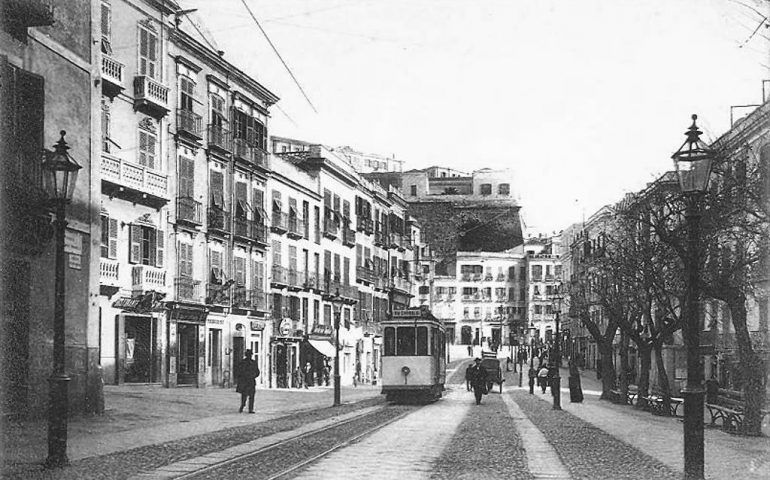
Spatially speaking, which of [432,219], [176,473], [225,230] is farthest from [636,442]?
[432,219]

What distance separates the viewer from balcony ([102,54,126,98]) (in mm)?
29219

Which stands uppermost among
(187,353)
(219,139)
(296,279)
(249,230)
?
(219,139)

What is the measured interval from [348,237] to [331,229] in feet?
13.4

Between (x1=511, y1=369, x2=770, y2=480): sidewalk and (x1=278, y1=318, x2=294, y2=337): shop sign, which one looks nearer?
(x1=511, y1=369, x2=770, y2=480): sidewalk

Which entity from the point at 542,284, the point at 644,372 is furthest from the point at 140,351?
the point at 542,284

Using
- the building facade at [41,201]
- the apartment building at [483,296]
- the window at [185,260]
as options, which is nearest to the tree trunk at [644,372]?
the window at [185,260]

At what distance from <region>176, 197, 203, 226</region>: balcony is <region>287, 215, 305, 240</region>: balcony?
35.5 feet

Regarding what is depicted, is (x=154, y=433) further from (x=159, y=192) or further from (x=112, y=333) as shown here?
(x=159, y=192)

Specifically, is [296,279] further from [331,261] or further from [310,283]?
[331,261]

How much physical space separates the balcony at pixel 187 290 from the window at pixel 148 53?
7766mm

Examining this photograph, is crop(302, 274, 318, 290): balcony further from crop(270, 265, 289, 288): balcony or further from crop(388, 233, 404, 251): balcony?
crop(388, 233, 404, 251): balcony

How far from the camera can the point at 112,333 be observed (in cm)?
3225

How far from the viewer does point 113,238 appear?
31.6 metres

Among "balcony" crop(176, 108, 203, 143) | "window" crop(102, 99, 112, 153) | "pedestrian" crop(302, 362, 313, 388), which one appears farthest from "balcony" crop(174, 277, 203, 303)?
"pedestrian" crop(302, 362, 313, 388)
